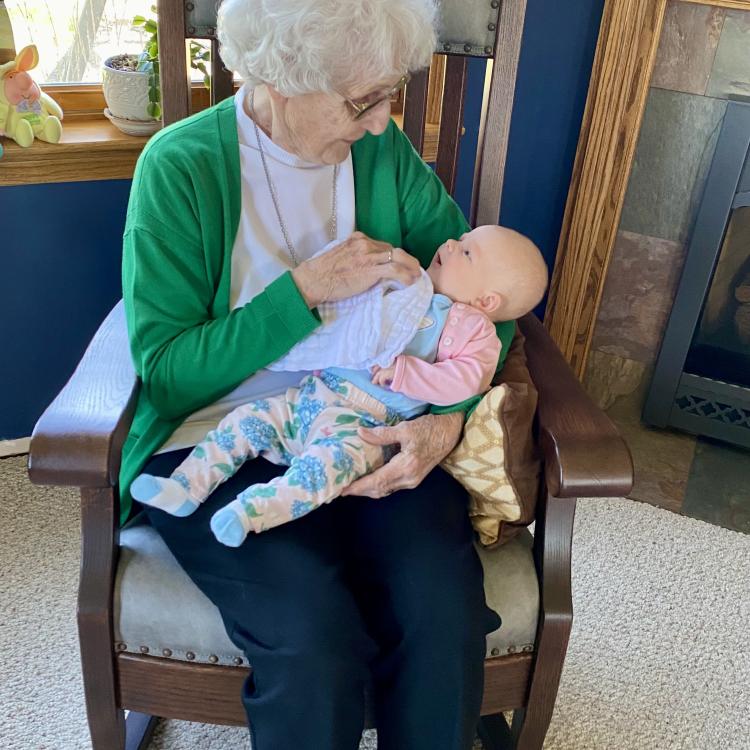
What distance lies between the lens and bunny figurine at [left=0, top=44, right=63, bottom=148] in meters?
1.71

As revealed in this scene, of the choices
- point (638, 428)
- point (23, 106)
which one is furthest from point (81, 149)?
point (638, 428)

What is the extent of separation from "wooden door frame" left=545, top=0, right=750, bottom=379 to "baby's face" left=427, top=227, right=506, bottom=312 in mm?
1044

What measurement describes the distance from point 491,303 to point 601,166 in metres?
1.10

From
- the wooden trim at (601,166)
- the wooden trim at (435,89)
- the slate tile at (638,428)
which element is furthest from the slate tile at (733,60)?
the slate tile at (638,428)

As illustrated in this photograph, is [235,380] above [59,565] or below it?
above

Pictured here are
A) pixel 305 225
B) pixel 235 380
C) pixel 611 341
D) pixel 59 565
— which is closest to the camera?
pixel 235 380

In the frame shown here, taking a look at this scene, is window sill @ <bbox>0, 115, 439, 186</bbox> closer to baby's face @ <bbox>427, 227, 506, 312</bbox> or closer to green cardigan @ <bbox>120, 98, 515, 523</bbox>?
green cardigan @ <bbox>120, 98, 515, 523</bbox>

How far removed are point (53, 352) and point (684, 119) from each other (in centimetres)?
163

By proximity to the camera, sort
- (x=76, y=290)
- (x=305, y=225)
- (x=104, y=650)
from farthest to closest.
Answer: (x=76, y=290) → (x=305, y=225) → (x=104, y=650)

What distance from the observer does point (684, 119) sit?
7.06 feet

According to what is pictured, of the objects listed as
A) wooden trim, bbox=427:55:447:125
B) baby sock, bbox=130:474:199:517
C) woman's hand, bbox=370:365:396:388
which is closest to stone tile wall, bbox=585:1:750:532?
wooden trim, bbox=427:55:447:125

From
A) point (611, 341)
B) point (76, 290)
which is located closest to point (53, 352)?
point (76, 290)

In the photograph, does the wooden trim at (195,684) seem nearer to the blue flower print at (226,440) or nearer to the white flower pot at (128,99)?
the blue flower print at (226,440)

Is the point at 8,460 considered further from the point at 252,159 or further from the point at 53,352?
the point at 252,159
